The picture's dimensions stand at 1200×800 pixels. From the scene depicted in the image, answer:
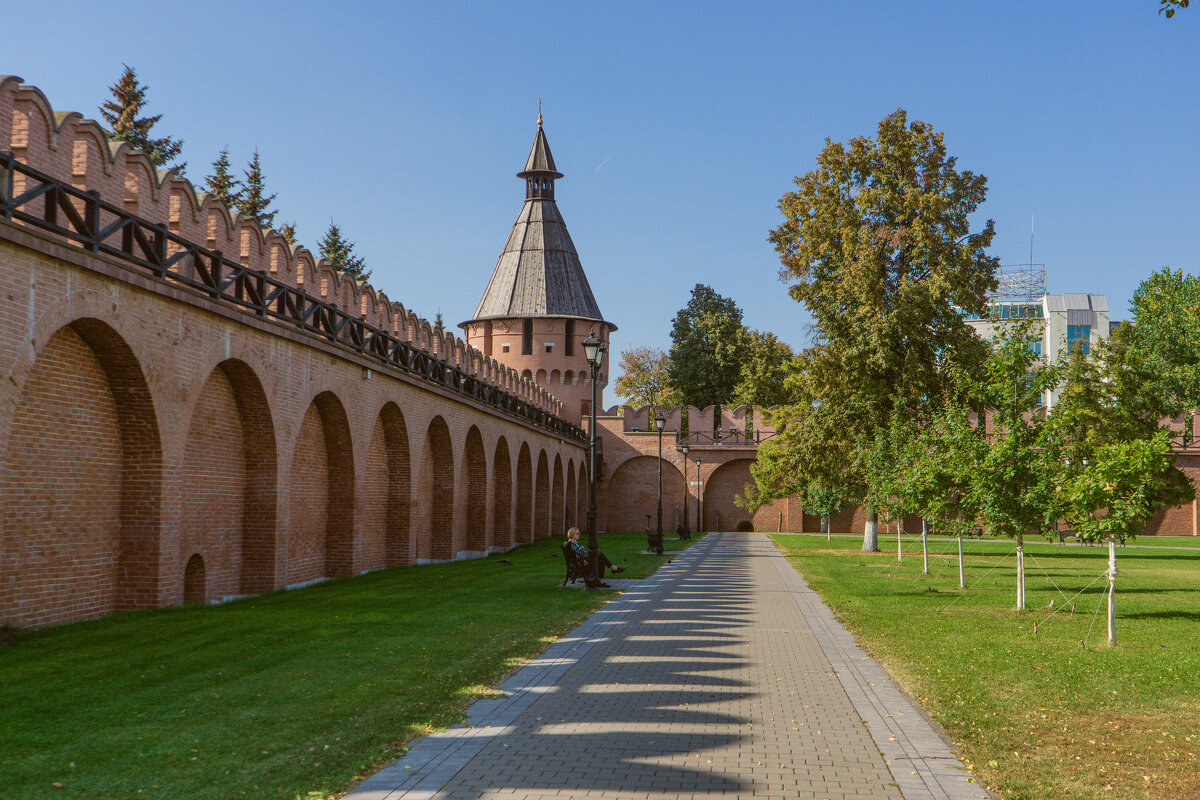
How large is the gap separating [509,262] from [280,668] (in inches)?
1684

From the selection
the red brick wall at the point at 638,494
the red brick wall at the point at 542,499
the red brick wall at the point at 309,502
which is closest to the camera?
A: the red brick wall at the point at 309,502

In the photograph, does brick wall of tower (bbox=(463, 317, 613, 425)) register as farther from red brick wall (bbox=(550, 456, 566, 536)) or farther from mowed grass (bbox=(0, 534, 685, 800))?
mowed grass (bbox=(0, 534, 685, 800))

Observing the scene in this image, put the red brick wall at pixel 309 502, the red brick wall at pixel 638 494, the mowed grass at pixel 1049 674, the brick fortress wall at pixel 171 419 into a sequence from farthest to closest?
the red brick wall at pixel 638 494 → the red brick wall at pixel 309 502 → the brick fortress wall at pixel 171 419 → the mowed grass at pixel 1049 674

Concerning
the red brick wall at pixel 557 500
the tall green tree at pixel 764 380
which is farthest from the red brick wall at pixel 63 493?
the tall green tree at pixel 764 380

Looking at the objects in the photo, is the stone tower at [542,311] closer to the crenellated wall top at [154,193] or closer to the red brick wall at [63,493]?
the crenellated wall top at [154,193]

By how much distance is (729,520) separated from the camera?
53.0 m

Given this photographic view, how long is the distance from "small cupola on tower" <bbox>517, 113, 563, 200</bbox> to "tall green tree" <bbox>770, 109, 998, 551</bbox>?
2286 centimetres

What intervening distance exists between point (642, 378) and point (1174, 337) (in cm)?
3097

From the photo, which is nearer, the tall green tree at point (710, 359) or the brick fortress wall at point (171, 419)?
the brick fortress wall at point (171, 419)

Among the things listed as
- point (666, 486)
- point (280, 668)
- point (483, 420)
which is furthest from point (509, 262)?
point (280, 668)

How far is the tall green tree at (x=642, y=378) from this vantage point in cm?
6594

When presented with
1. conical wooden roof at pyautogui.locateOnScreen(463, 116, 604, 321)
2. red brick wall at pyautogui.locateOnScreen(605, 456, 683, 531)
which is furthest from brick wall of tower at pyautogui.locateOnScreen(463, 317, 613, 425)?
red brick wall at pyautogui.locateOnScreen(605, 456, 683, 531)

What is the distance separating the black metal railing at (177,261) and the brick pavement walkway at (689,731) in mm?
6997

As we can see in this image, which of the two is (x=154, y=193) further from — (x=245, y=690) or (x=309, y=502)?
(x=245, y=690)
